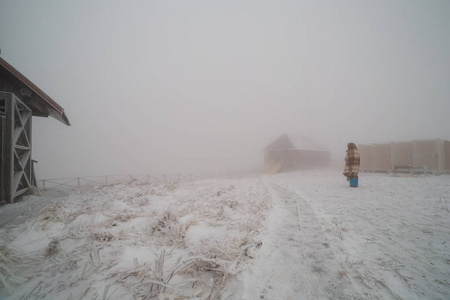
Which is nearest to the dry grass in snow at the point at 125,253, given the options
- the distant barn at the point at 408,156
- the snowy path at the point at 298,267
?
the snowy path at the point at 298,267

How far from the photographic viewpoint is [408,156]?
53.5 feet

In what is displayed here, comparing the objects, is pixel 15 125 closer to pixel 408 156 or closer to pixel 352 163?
pixel 352 163

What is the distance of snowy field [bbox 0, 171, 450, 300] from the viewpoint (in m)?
2.02

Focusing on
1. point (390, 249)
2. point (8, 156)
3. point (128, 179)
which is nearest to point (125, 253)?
point (390, 249)

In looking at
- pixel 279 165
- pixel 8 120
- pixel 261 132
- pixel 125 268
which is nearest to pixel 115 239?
pixel 125 268

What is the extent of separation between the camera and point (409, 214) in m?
4.54

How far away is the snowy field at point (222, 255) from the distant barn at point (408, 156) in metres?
15.6

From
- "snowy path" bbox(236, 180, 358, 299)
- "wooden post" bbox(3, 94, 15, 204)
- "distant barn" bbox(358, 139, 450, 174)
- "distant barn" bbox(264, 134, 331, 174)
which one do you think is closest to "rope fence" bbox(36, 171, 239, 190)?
"wooden post" bbox(3, 94, 15, 204)

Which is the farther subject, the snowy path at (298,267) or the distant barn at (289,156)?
the distant barn at (289,156)

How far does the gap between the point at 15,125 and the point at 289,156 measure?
2612 centimetres

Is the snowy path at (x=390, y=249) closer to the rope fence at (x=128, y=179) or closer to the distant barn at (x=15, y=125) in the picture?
the distant barn at (x=15, y=125)

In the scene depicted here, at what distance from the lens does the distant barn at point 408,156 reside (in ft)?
48.9

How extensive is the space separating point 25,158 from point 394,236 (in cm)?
1131

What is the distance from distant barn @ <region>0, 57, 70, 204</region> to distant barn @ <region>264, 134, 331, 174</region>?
2429 cm
